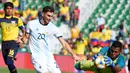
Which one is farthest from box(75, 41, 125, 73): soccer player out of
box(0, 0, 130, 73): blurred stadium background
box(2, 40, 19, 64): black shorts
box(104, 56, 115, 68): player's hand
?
box(0, 0, 130, 73): blurred stadium background

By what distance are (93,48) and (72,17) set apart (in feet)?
18.0

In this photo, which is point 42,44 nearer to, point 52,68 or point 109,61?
point 52,68

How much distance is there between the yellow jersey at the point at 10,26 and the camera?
13.5 meters

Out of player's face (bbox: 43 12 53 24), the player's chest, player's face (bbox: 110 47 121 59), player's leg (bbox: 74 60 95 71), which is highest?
player's face (bbox: 43 12 53 24)

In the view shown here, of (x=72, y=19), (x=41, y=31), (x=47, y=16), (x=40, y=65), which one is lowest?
(x=40, y=65)

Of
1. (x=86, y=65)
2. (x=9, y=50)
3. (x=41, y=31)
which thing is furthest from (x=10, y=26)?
(x=86, y=65)

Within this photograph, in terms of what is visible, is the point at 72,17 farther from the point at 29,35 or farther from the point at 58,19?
the point at 29,35

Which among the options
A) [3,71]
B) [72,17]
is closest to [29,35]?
[3,71]

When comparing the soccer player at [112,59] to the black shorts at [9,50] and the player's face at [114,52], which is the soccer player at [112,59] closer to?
the player's face at [114,52]

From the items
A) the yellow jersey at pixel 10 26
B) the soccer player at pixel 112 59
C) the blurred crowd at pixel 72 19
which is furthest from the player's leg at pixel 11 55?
the blurred crowd at pixel 72 19

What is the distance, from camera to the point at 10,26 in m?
13.6

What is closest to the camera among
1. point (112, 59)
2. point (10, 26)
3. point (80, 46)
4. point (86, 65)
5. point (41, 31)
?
point (112, 59)

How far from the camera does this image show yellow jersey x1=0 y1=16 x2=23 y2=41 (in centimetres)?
1349

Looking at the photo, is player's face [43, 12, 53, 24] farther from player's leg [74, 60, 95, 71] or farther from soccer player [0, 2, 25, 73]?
soccer player [0, 2, 25, 73]
